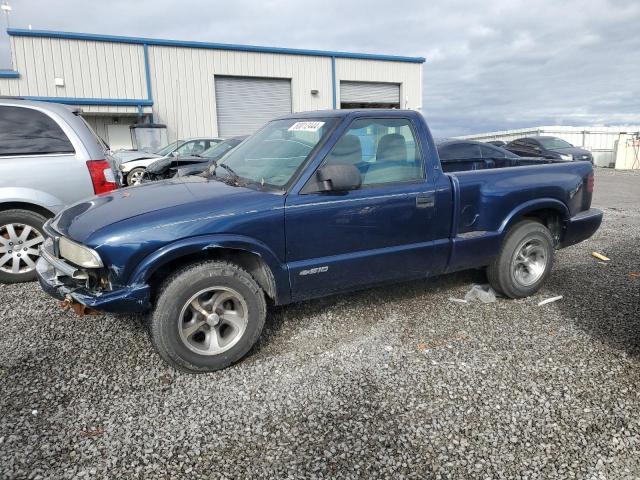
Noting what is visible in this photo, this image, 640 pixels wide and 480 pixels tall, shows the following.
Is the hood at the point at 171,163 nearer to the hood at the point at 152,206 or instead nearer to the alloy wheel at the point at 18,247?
the alloy wheel at the point at 18,247

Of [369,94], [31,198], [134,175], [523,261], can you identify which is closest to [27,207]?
[31,198]

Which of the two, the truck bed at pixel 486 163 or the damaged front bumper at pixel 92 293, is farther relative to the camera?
the truck bed at pixel 486 163

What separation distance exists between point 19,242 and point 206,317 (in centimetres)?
301

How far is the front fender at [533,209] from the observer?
4.18 meters

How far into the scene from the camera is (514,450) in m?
2.36

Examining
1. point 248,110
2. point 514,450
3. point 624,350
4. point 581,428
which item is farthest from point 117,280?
point 248,110

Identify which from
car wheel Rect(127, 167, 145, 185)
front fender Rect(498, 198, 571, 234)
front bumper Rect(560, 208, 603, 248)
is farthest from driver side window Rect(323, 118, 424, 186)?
car wheel Rect(127, 167, 145, 185)

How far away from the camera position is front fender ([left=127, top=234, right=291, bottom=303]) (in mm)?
2840

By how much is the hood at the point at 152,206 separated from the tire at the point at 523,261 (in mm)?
2425

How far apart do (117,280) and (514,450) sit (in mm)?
2494

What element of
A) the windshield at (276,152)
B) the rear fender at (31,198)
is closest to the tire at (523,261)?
the windshield at (276,152)

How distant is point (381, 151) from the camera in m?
3.73

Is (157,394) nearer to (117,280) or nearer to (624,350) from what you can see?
(117,280)

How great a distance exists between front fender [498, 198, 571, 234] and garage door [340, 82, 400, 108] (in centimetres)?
1922
